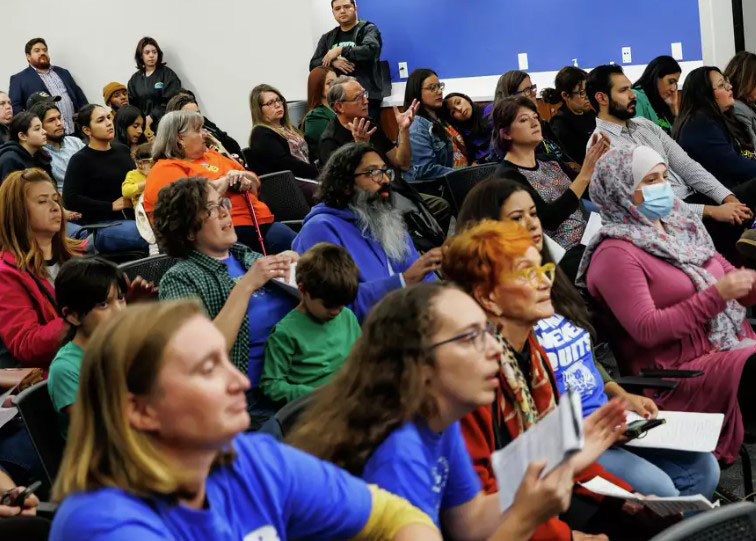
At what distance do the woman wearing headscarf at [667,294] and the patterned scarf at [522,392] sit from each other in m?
0.87

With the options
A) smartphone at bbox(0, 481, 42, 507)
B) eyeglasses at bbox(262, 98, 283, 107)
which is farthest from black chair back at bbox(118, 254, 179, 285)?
eyeglasses at bbox(262, 98, 283, 107)

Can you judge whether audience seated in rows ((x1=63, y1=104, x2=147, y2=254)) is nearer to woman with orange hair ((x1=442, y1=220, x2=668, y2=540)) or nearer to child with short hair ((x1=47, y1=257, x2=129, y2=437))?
child with short hair ((x1=47, y1=257, x2=129, y2=437))

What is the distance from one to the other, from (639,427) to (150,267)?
1708 mm

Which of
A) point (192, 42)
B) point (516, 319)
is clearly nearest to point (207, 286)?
point (516, 319)

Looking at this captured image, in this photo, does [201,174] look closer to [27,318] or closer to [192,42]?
[27,318]

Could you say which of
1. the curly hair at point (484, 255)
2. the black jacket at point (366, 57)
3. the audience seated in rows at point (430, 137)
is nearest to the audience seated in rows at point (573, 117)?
the audience seated in rows at point (430, 137)

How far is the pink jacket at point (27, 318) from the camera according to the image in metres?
3.28

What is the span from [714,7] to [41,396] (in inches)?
274

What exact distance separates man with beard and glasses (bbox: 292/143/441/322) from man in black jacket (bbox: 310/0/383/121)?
4.12 m

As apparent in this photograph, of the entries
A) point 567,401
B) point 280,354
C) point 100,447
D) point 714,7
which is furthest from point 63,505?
point 714,7

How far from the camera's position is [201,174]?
4703mm

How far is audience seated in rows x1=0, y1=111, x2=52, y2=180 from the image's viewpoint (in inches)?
234

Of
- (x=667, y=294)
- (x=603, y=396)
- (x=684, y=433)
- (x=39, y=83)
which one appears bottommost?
(x=684, y=433)

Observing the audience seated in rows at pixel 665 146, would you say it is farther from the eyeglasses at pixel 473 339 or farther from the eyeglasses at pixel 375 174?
the eyeglasses at pixel 473 339
